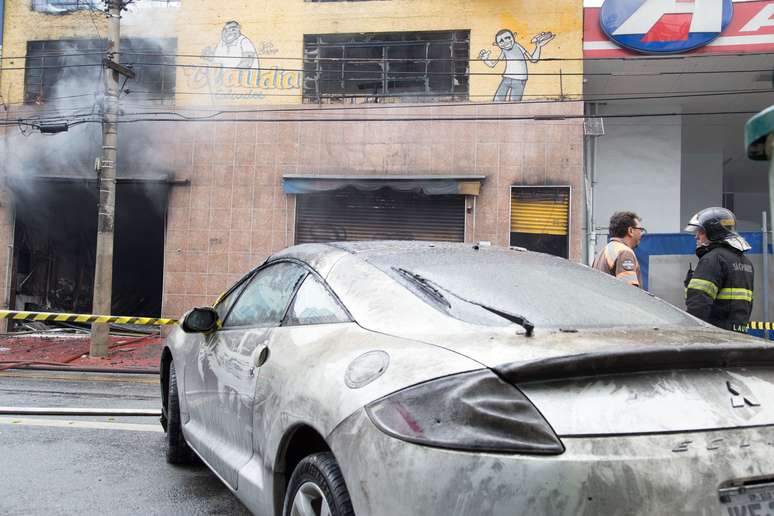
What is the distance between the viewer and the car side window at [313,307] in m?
2.31

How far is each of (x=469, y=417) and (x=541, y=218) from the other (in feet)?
38.1

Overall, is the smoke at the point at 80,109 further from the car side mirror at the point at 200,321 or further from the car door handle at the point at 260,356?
the car door handle at the point at 260,356

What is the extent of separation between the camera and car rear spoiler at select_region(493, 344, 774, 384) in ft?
5.13

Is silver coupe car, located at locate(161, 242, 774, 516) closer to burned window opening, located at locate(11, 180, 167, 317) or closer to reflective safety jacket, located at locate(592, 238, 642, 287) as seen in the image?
reflective safety jacket, located at locate(592, 238, 642, 287)

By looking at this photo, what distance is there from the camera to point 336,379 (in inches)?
74.7

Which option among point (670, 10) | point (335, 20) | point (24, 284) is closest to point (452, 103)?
point (335, 20)

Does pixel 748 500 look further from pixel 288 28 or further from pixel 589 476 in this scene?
pixel 288 28

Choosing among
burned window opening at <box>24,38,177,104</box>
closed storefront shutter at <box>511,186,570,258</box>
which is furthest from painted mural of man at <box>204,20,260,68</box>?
closed storefront shutter at <box>511,186,570,258</box>

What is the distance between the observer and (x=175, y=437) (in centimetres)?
377

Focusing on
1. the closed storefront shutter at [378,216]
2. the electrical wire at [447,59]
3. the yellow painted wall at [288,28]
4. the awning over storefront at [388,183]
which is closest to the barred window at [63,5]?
the yellow painted wall at [288,28]

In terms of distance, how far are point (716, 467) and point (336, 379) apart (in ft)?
3.52

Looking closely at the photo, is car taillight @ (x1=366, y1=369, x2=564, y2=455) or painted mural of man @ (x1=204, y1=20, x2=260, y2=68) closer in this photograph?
car taillight @ (x1=366, y1=369, x2=564, y2=455)

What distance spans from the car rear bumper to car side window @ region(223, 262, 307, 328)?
51.5 inches

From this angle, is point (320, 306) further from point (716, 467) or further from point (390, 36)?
point (390, 36)
